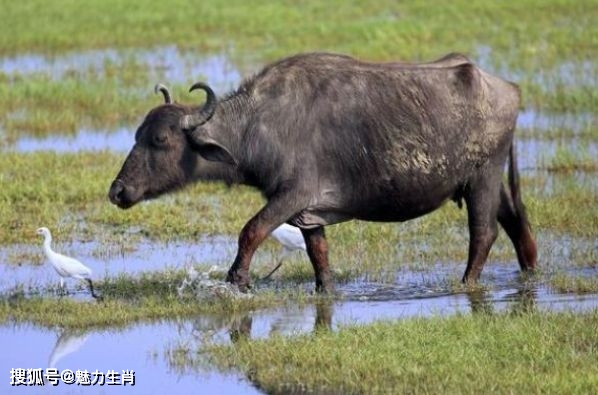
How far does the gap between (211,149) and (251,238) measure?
2.41ft

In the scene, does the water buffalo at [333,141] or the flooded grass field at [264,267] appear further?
the water buffalo at [333,141]

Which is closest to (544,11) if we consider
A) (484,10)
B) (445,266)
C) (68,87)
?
(484,10)

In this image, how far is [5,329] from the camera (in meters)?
8.96

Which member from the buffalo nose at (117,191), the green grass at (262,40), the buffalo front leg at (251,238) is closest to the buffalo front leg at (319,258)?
the buffalo front leg at (251,238)

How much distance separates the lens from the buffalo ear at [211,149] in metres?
9.74

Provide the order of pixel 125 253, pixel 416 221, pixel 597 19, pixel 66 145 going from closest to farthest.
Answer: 1. pixel 125 253
2. pixel 416 221
3. pixel 66 145
4. pixel 597 19

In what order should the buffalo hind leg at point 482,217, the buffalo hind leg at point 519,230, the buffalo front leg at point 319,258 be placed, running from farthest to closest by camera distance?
the buffalo hind leg at point 519,230 < the buffalo hind leg at point 482,217 < the buffalo front leg at point 319,258

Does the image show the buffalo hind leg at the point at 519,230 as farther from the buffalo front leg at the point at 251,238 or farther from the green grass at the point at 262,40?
the green grass at the point at 262,40

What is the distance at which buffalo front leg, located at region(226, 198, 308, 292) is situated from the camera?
30.9 ft

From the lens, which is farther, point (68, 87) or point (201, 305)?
point (68, 87)

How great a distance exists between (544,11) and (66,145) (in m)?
10.7

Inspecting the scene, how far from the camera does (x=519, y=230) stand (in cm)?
1033

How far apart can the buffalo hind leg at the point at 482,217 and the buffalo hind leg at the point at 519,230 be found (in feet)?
0.97

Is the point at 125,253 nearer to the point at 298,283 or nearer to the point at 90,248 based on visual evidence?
the point at 90,248
